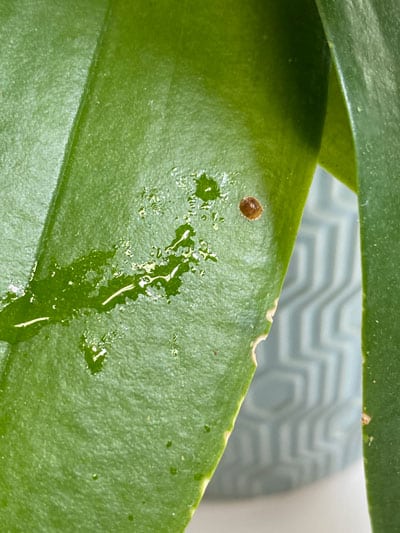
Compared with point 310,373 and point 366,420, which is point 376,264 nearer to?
point 366,420

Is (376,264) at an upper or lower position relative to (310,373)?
upper

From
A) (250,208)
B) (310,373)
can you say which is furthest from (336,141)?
(310,373)

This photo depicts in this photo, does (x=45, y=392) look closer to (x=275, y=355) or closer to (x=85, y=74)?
(x=85, y=74)

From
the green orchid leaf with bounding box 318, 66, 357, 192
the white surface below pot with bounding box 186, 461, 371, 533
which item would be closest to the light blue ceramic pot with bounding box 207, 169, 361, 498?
the white surface below pot with bounding box 186, 461, 371, 533

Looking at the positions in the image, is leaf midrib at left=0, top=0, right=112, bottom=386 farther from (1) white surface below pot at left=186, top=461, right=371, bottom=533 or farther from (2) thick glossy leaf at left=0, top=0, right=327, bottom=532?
(1) white surface below pot at left=186, top=461, right=371, bottom=533

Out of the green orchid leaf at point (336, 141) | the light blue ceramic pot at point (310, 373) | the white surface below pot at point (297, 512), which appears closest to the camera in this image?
the green orchid leaf at point (336, 141)

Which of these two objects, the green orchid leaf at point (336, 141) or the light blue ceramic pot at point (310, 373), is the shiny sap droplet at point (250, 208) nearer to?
the green orchid leaf at point (336, 141)

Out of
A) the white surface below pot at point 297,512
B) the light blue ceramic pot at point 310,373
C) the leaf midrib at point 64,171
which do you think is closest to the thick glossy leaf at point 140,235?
the leaf midrib at point 64,171

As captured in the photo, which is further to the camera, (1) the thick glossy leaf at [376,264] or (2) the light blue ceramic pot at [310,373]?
(2) the light blue ceramic pot at [310,373]
